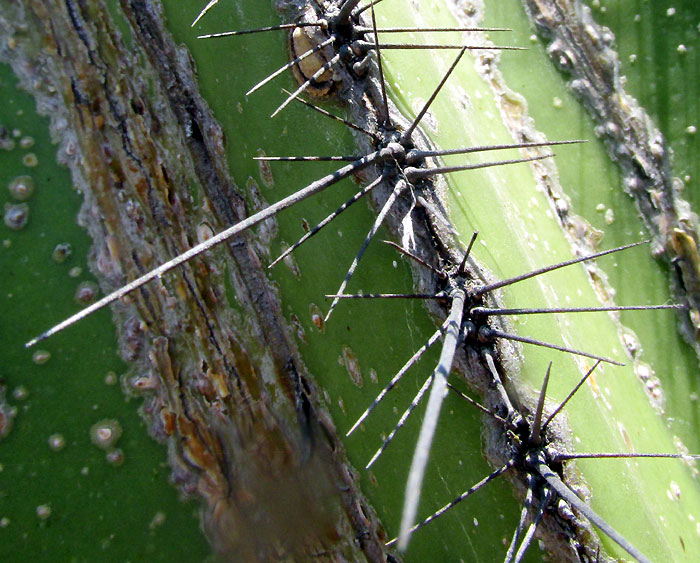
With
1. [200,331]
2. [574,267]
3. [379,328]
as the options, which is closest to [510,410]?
[379,328]

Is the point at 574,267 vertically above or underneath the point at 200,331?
above

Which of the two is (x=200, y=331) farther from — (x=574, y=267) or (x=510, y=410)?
(x=574, y=267)

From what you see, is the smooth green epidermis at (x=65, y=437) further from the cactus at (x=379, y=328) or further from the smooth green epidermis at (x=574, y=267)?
the smooth green epidermis at (x=574, y=267)

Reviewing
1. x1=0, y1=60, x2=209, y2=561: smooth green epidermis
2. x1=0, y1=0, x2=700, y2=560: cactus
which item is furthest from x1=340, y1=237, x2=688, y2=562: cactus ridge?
x1=0, y1=60, x2=209, y2=561: smooth green epidermis

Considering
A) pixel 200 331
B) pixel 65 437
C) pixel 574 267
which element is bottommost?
pixel 65 437

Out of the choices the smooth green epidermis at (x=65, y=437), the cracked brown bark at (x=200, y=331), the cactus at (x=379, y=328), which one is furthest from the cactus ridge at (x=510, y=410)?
the smooth green epidermis at (x=65, y=437)

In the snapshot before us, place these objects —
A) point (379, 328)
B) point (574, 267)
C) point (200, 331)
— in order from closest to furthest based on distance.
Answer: point (379, 328) < point (574, 267) < point (200, 331)

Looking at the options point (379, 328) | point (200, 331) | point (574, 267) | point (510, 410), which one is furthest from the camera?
point (200, 331)
